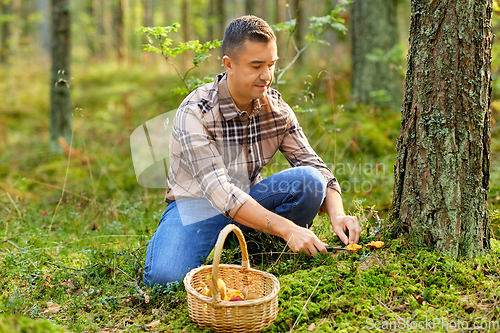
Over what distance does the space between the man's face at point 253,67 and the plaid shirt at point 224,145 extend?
18 centimetres

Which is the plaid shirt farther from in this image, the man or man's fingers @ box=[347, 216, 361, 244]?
man's fingers @ box=[347, 216, 361, 244]

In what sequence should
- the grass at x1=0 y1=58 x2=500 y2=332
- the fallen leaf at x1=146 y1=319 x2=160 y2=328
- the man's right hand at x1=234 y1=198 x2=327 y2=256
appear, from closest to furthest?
the grass at x1=0 y1=58 x2=500 y2=332 → the fallen leaf at x1=146 y1=319 x2=160 y2=328 → the man's right hand at x1=234 y1=198 x2=327 y2=256

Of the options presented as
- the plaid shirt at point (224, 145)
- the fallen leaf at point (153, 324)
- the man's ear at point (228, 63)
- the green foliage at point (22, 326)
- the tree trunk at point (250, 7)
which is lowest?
the fallen leaf at point (153, 324)

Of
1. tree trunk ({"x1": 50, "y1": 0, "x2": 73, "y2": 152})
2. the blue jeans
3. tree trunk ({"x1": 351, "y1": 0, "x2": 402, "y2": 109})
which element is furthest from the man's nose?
tree trunk ({"x1": 50, "y1": 0, "x2": 73, "y2": 152})

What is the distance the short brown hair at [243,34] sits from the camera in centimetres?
247

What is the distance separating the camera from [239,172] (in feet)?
9.52

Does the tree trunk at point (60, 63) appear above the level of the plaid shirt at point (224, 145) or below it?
above

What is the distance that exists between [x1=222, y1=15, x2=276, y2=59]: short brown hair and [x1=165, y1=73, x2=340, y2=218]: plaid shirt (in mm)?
306

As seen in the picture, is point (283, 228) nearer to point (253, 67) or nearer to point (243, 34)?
point (253, 67)

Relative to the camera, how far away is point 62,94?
6.62 metres

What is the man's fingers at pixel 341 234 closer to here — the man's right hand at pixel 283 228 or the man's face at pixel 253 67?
the man's right hand at pixel 283 228

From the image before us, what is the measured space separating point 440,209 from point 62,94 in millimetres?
6381

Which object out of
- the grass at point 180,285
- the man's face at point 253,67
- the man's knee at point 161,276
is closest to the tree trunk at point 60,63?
the grass at point 180,285

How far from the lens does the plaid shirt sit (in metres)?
2.48
